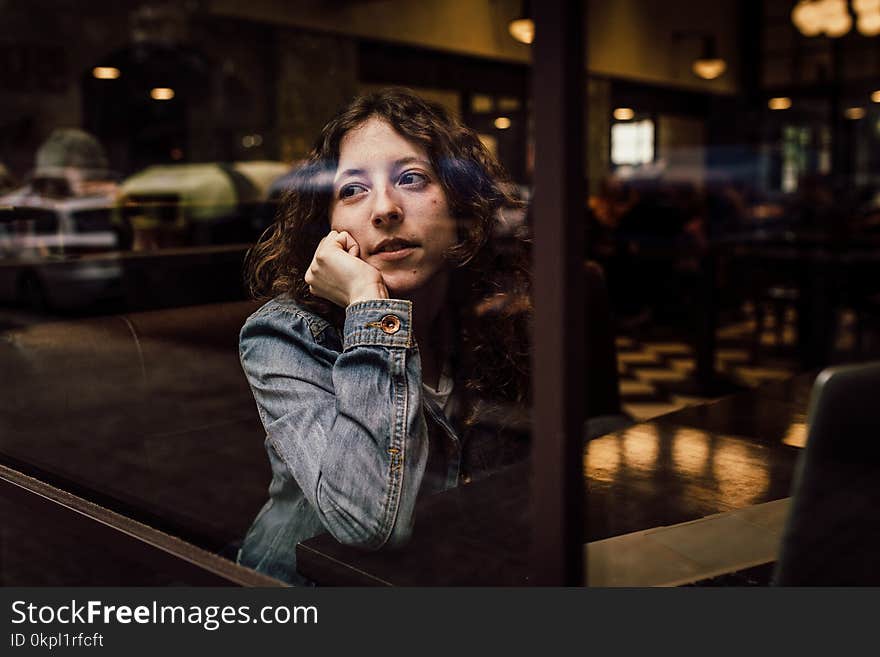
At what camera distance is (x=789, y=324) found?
793 cm

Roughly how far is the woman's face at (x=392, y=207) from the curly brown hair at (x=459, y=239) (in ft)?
0.07

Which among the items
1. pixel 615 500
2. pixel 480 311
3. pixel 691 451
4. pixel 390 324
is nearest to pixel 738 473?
pixel 691 451

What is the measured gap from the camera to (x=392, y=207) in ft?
4.89

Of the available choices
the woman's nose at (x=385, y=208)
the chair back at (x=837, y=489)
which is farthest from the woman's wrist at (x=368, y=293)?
the chair back at (x=837, y=489)

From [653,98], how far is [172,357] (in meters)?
6.36

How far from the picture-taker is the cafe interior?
35.7 inches

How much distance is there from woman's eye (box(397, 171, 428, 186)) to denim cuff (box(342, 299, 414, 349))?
0.25 m

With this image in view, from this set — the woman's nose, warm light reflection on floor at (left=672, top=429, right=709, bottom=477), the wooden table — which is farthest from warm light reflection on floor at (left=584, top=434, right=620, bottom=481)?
the woman's nose

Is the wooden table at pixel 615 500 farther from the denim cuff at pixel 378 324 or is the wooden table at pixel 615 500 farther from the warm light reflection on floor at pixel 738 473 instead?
the denim cuff at pixel 378 324

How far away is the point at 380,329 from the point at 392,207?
26 centimetres
